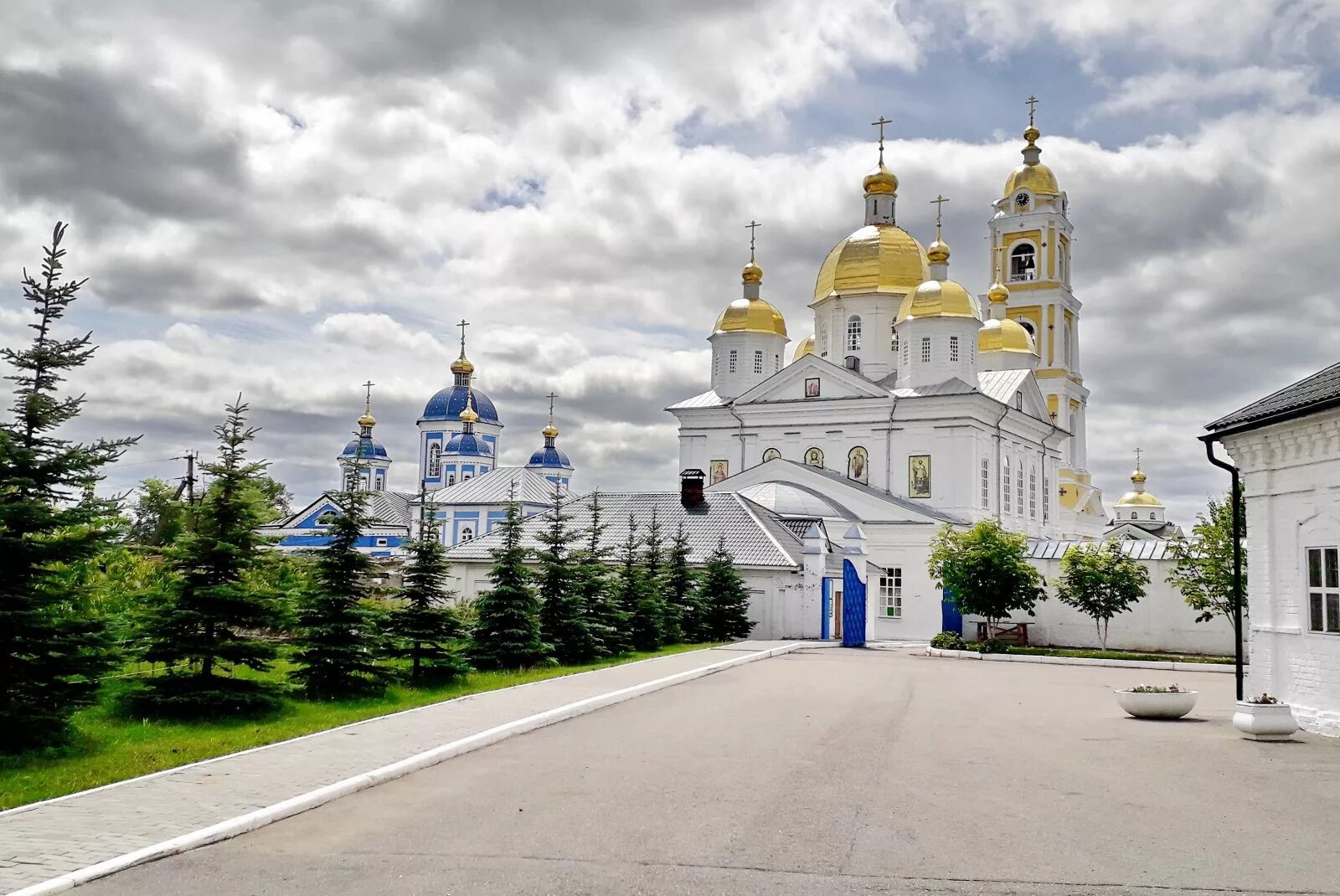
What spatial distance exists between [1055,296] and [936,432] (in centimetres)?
2558

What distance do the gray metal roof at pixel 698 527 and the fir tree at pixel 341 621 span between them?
15.8 meters

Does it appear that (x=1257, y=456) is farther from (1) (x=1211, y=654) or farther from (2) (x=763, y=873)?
(1) (x=1211, y=654)

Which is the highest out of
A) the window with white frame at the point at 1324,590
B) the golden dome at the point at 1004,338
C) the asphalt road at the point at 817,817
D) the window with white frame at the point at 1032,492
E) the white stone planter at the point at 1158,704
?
the golden dome at the point at 1004,338

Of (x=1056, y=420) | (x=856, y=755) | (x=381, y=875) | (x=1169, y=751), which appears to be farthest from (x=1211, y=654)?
(x=1056, y=420)

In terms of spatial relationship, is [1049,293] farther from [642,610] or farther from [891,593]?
[642,610]

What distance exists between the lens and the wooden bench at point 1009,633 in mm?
31109

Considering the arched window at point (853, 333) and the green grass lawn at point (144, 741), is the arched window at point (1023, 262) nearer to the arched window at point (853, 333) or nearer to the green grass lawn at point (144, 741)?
the arched window at point (853, 333)

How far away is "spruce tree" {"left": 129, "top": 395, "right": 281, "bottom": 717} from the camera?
13336mm

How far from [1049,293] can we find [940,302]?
2312 centimetres

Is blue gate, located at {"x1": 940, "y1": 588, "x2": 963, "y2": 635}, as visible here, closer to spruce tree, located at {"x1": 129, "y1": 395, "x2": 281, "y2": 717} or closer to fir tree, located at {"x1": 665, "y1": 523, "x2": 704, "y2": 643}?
fir tree, located at {"x1": 665, "y1": 523, "x2": 704, "y2": 643}

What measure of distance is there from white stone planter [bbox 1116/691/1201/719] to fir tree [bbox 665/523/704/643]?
14.9m

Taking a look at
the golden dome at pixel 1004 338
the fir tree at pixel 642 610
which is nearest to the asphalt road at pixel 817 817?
the fir tree at pixel 642 610

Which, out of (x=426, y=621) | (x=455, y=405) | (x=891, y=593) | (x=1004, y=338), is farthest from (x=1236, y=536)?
(x=455, y=405)

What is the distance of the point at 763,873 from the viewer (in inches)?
282
